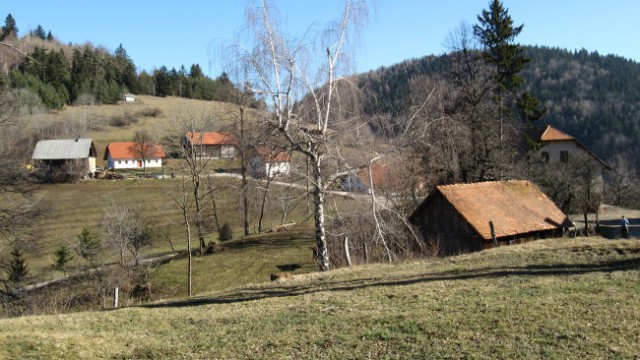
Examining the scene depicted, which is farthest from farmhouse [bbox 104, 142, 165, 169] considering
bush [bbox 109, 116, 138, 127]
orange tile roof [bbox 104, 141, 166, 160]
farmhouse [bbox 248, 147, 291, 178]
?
farmhouse [bbox 248, 147, 291, 178]

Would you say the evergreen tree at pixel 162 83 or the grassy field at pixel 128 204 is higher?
the evergreen tree at pixel 162 83

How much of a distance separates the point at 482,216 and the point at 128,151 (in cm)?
7296

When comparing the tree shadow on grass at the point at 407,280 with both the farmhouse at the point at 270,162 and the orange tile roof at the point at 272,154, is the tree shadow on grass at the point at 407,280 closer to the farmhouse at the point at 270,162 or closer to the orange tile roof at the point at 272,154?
the farmhouse at the point at 270,162

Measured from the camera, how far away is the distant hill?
106 meters

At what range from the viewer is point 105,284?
24.1 metres

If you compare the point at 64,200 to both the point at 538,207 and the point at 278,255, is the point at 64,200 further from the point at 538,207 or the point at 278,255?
the point at 538,207

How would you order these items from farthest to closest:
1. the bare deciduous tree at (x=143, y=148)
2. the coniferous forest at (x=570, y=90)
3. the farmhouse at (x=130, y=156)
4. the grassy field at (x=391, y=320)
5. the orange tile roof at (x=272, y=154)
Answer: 1. the farmhouse at (x=130, y=156)
2. the bare deciduous tree at (x=143, y=148)
3. the coniferous forest at (x=570, y=90)
4. the orange tile roof at (x=272, y=154)
5. the grassy field at (x=391, y=320)

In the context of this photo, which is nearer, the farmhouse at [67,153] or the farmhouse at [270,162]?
the farmhouse at [270,162]

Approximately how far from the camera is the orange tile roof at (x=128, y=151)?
8381 cm

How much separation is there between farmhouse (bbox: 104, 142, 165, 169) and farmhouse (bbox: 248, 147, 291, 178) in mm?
68475

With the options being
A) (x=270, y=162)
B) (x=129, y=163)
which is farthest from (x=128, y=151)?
(x=270, y=162)

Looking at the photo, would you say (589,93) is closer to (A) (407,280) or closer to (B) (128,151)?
(B) (128,151)

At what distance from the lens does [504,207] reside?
79.9 ft

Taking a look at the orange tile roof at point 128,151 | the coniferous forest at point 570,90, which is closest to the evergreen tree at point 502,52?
the coniferous forest at point 570,90
